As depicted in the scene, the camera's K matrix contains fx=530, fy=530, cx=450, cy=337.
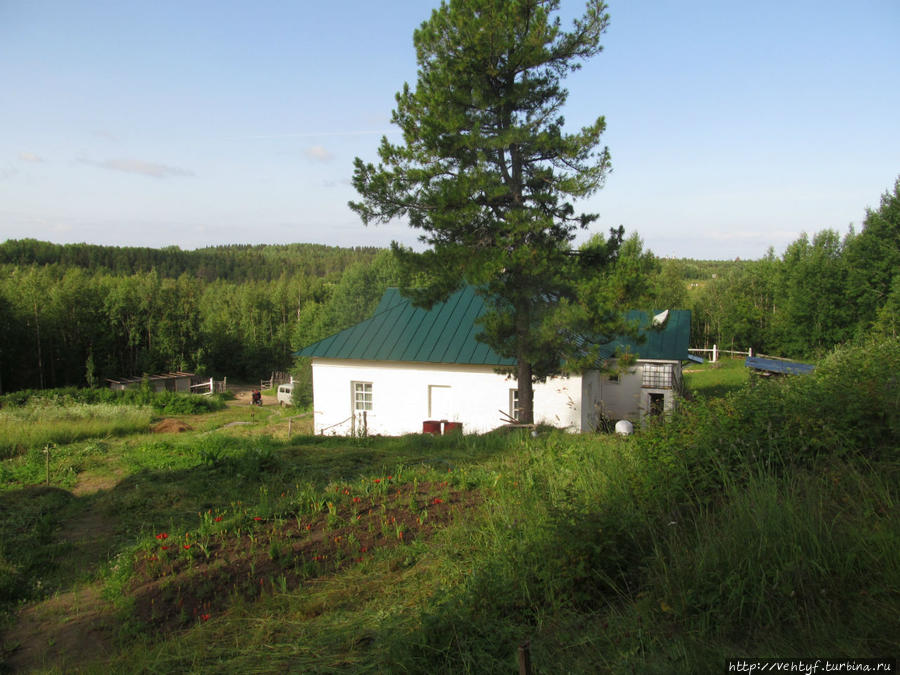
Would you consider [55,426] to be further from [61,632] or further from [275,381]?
[275,381]

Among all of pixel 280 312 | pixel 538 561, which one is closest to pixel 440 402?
pixel 538 561

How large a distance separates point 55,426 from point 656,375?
21433 mm

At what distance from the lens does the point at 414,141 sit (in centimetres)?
1162

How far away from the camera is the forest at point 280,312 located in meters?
39.0

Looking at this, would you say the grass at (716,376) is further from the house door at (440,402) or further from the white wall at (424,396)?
the house door at (440,402)

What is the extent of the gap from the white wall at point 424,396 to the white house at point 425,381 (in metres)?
0.03

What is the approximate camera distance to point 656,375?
73.6 ft

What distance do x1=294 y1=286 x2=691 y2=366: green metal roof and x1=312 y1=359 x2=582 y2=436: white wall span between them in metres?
0.40

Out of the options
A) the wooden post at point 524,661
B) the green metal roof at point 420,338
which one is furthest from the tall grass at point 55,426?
the wooden post at point 524,661

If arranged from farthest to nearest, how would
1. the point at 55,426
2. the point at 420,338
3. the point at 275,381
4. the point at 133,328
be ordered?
the point at 275,381 < the point at 133,328 < the point at 420,338 < the point at 55,426

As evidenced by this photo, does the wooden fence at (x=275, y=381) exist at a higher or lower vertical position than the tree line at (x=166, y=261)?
lower

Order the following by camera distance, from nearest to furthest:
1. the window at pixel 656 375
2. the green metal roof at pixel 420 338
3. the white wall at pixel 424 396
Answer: the white wall at pixel 424 396
the green metal roof at pixel 420 338
the window at pixel 656 375

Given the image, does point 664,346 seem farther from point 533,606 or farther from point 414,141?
point 533,606

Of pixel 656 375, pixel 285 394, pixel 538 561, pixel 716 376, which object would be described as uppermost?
pixel 538 561
